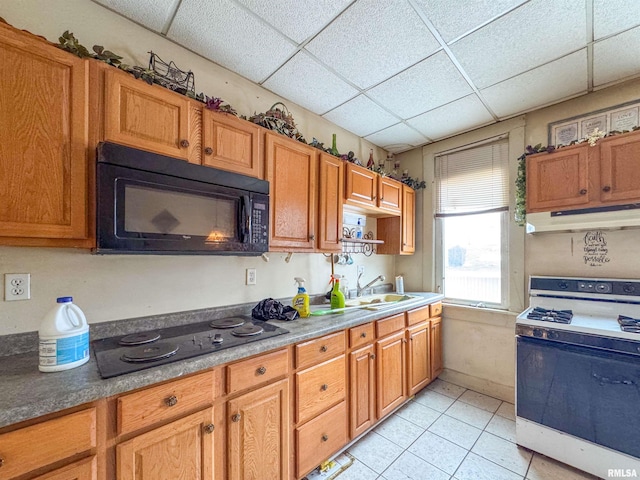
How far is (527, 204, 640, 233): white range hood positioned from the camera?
1759 mm

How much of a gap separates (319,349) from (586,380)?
1640mm

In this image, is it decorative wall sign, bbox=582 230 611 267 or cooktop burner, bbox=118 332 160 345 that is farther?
decorative wall sign, bbox=582 230 611 267

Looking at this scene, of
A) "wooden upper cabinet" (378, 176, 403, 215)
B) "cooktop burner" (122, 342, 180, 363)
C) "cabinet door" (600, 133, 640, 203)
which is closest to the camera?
"cooktop burner" (122, 342, 180, 363)

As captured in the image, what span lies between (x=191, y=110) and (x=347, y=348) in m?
1.73

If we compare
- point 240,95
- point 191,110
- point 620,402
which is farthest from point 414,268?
point 191,110

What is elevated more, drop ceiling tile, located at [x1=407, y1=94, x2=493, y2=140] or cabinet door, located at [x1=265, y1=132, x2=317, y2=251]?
drop ceiling tile, located at [x1=407, y1=94, x2=493, y2=140]

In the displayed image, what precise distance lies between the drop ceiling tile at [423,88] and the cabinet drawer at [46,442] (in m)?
2.48

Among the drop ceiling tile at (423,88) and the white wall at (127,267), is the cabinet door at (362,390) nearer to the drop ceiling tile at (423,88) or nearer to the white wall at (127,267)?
the white wall at (127,267)

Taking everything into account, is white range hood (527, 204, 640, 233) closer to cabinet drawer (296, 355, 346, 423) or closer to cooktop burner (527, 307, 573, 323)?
cooktop burner (527, 307, 573, 323)

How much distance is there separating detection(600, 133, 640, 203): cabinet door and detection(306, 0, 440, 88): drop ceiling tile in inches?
55.8

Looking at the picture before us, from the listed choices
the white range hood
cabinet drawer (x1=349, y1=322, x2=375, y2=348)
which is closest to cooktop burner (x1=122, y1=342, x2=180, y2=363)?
cabinet drawer (x1=349, y1=322, x2=375, y2=348)

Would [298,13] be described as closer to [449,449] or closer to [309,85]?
[309,85]

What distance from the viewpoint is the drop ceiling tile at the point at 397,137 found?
2768mm

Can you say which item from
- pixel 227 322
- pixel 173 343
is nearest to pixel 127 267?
pixel 173 343
